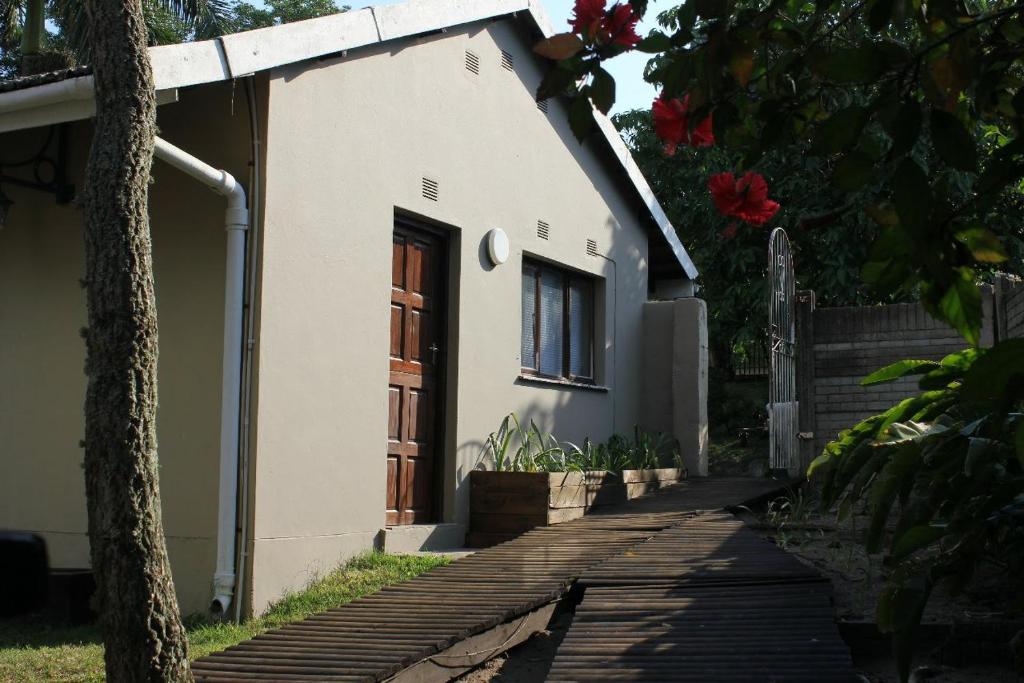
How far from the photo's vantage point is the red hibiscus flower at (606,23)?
2689 millimetres

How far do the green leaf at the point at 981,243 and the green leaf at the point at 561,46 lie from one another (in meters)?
1.01

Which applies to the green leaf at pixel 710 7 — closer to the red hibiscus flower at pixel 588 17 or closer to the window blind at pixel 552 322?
the red hibiscus flower at pixel 588 17

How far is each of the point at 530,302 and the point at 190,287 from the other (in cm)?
411

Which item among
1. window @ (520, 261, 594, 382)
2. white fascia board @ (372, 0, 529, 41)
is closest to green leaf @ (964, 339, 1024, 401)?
white fascia board @ (372, 0, 529, 41)

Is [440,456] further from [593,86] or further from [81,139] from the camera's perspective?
[593,86]

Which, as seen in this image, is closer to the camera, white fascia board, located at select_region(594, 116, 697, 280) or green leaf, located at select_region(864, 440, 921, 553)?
green leaf, located at select_region(864, 440, 921, 553)

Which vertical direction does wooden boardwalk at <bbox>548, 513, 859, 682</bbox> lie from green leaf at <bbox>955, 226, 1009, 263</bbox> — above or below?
below

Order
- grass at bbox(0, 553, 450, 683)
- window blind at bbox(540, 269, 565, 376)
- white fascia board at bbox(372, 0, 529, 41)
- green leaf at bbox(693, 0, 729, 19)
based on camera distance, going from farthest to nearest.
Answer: window blind at bbox(540, 269, 565, 376) < white fascia board at bbox(372, 0, 529, 41) < grass at bbox(0, 553, 450, 683) < green leaf at bbox(693, 0, 729, 19)

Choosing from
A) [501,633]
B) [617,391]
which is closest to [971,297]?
[501,633]

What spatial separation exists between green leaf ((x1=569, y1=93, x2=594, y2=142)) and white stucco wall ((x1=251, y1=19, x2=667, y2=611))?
4.86 m

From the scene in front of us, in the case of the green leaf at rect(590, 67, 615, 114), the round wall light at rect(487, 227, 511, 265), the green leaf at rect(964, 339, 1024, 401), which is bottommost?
the green leaf at rect(964, 339, 1024, 401)

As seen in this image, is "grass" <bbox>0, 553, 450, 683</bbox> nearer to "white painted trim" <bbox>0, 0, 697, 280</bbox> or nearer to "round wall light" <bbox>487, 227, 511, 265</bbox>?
"round wall light" <bbox>487, 227, 511, 265</bbox>

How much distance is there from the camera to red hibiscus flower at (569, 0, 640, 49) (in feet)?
8.82

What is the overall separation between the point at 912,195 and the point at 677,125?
89 centimetres
